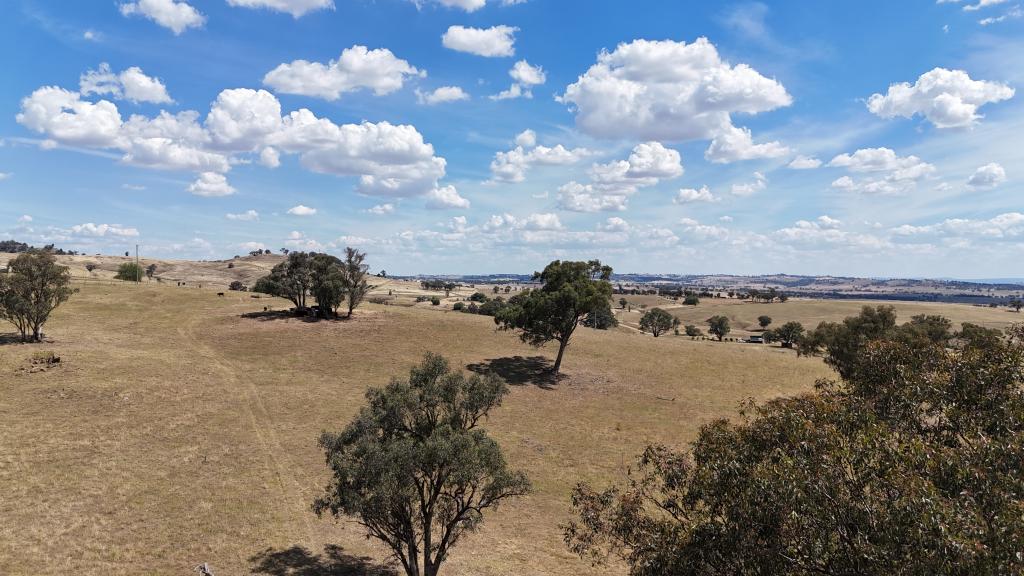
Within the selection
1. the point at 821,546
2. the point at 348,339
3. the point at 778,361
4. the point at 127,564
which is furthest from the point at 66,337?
the point at 778,361

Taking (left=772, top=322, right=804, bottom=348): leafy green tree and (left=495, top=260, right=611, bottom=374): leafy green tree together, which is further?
(left=772, top=322, right=804, bottom=348): leafy green tree

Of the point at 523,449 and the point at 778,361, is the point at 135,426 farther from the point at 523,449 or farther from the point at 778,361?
the point at 778,361

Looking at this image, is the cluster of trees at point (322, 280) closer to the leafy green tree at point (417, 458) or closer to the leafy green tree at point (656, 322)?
the leafy green tree at point (417, 458)

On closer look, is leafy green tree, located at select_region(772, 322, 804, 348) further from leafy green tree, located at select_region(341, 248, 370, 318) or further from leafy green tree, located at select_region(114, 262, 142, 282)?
→ leafy green tree, located at select_region(114, 262, 142, 282)

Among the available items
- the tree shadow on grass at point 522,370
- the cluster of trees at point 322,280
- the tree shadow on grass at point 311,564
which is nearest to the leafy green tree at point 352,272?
the cluster of trees at point 322,280

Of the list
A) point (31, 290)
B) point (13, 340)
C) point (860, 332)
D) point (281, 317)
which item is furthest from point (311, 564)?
point (281, 317)

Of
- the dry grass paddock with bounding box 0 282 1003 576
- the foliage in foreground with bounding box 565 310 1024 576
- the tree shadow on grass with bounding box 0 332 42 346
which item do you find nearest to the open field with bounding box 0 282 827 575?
the dry grass paddock with bounding box 0 282 1003 576

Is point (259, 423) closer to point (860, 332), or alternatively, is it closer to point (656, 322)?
point (860, 332)
